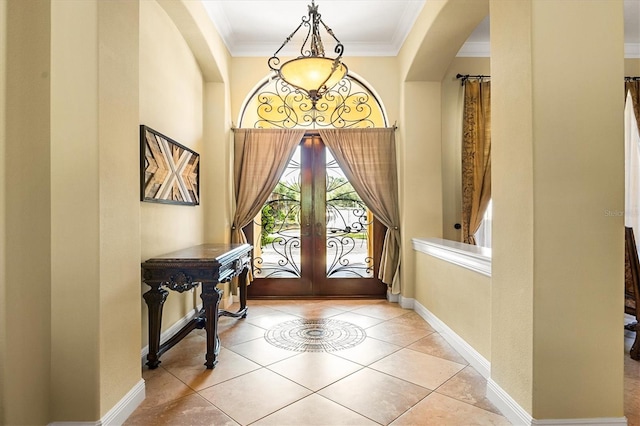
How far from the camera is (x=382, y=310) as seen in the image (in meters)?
4.05

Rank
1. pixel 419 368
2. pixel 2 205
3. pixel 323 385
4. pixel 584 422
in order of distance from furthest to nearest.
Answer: pixel 419 368, pixel 323 385, pixel 584 422, pixel 2 205

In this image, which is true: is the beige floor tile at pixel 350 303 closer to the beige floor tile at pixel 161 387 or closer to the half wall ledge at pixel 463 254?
the half wall ledge at pixel 463 254

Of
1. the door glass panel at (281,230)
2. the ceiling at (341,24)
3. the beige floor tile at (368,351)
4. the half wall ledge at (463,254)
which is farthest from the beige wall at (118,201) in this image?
the door glass panel at (281,230)

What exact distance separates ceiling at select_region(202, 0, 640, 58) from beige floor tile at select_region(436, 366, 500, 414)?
350 centimetres

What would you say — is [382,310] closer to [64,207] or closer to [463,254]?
[463,254]

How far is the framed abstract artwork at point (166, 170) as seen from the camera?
2535 millimetres

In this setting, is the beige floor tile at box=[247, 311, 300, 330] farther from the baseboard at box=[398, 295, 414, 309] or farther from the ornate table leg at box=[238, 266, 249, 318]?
the baseboard at box=[398, 295, 414, 309]

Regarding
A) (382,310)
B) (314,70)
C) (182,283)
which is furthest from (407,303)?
(314,70)

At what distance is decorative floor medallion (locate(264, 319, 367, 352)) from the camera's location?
2.95m

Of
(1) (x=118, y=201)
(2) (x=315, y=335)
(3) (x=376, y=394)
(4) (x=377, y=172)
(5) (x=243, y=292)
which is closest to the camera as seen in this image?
(1) (x=118, y=201)

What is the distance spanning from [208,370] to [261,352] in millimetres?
472

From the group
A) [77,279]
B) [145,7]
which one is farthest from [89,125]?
[145,7]

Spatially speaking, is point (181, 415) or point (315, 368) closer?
point (181, 415)

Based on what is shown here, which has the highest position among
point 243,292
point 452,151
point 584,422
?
point 452,151
